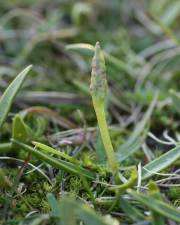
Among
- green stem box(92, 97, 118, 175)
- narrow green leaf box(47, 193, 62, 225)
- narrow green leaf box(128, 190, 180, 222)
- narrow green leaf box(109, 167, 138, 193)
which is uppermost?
green stem box(92, 97, 118, 175)

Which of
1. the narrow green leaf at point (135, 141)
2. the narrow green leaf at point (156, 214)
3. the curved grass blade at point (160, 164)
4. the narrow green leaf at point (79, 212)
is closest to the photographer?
the narrow green leaf at point (79, 212)

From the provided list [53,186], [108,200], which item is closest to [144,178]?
[108,200]

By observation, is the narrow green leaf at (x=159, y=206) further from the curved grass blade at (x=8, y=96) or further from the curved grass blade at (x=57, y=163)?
the curved grass blade at (x=8, y=96)

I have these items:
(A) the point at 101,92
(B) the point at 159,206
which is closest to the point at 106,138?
(A) the point at 101,92

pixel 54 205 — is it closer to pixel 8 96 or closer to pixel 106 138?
pixel 106 138

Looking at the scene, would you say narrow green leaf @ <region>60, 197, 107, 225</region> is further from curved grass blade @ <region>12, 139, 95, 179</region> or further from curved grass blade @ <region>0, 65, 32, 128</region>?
curved grass blade @ <region>0, 65, 32, 128</region>

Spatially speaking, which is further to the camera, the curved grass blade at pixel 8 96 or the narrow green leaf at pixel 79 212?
the curved grass blade at pixel 8 96

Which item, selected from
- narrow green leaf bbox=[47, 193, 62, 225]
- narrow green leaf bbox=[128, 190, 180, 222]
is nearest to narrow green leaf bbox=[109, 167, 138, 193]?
narrow green leaf bbox=[128, 190, 180, 222]

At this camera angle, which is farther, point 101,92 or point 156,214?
point 101,92

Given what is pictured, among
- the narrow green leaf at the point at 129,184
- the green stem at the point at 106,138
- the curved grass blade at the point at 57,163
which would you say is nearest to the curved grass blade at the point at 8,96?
the curved grass blade at the point at 57,163
